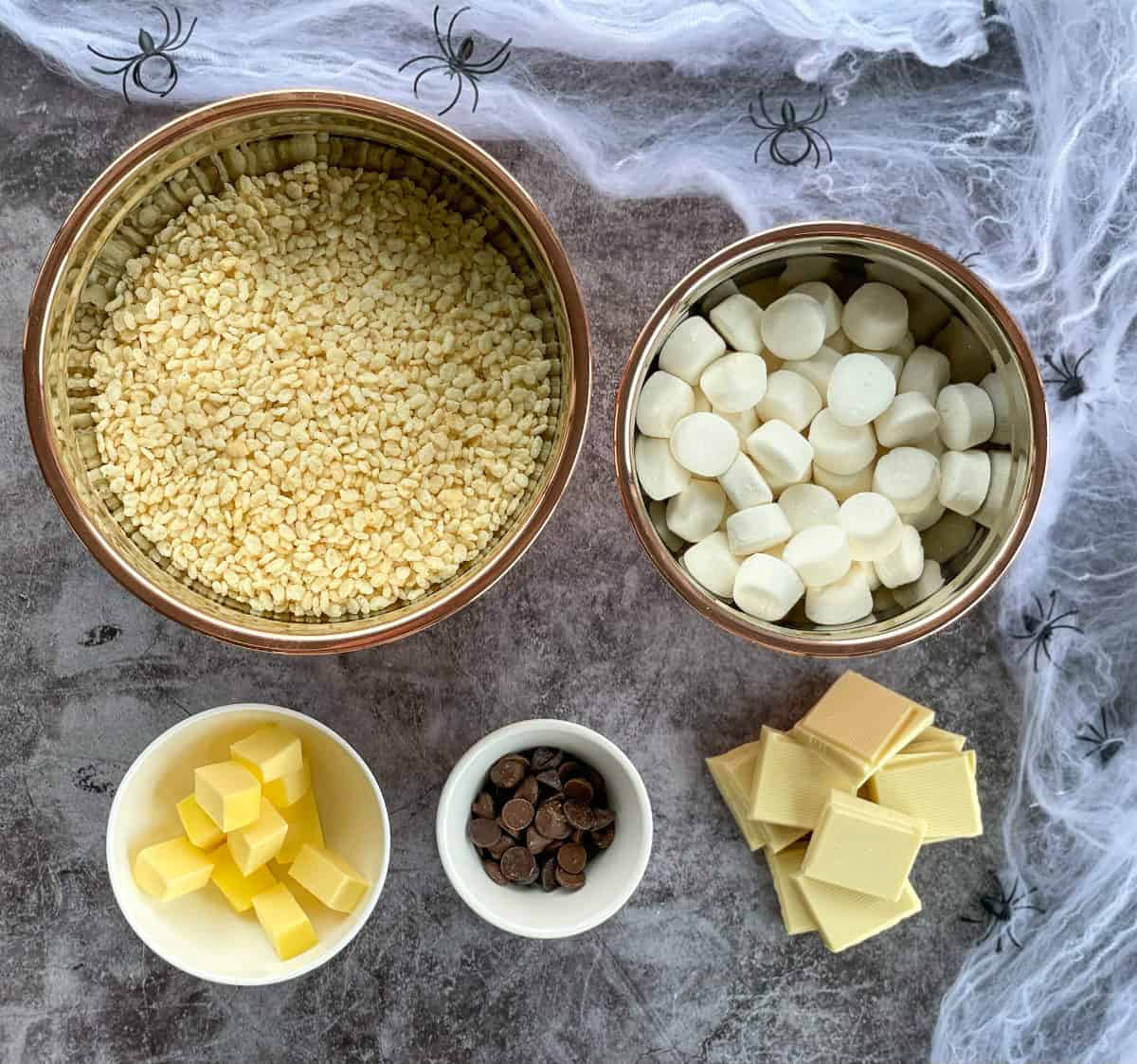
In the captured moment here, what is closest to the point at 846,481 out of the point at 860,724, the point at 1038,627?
the point at 860,724

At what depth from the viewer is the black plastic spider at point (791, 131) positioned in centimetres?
122

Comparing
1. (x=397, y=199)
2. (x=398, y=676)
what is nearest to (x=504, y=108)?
(x=397, y=199)

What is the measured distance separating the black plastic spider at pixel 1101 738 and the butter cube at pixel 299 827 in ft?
2.92

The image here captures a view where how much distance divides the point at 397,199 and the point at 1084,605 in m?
0.91

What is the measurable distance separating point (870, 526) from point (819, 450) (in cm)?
9

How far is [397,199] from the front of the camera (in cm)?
105

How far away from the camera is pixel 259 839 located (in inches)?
41.4

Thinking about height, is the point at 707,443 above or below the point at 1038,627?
above

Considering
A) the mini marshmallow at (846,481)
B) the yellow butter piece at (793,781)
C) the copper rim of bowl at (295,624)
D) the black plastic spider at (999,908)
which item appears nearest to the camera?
the copper rim of bowl at (295,624)

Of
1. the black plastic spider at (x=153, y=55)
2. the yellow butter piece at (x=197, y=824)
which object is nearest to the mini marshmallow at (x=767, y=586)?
the yellow butter piece at (x=197, y=824)

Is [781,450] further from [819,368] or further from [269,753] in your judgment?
[269,753]

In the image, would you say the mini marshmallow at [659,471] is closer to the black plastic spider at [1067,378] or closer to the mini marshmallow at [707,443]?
the mini marshmallow at [707,443]

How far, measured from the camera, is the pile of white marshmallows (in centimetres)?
101

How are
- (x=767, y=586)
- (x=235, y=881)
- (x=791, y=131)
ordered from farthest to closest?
1. (x=791, y=131)
2. (x=235, y=881)
3. (x=767, y=586)
